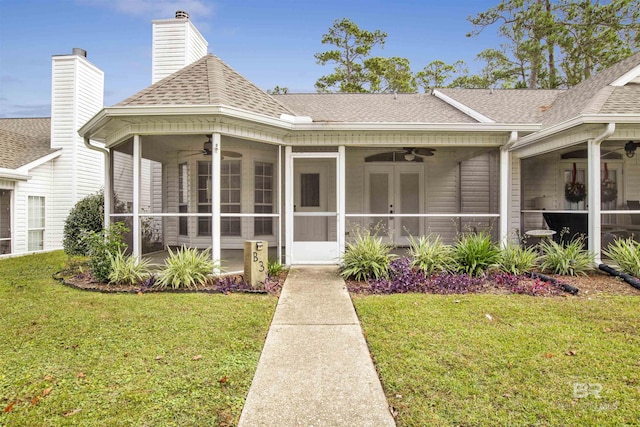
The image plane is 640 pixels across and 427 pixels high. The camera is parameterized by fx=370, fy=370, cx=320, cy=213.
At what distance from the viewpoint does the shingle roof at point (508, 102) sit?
9.77 metres

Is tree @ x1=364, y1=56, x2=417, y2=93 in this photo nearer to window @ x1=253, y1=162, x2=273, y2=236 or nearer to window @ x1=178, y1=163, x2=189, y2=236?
window @ x1=253, y1=162, x2=273, y2=236

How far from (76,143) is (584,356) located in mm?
13806

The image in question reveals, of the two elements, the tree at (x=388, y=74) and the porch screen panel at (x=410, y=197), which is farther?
the tree at (x=388, y=74)

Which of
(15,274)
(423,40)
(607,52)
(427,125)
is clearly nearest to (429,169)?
(427,125)

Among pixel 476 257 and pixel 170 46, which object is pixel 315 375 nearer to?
pixel 476 257

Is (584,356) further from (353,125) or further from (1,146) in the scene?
(1,146)

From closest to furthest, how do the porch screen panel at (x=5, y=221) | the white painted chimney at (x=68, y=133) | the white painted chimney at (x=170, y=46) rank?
the porch screen panel at (x=5, y=221) < the white painted chimney at (x=170, y=46) < the white painted chimney at (x=68, y=133)

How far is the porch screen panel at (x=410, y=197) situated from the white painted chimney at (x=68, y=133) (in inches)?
394

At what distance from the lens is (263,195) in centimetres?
966

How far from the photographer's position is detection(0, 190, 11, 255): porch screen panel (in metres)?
10.1

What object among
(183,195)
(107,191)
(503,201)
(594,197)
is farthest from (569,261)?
(107,191)

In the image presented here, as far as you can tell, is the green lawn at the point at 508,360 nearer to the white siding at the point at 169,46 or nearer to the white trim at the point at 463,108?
the white trim at the point at 463,108

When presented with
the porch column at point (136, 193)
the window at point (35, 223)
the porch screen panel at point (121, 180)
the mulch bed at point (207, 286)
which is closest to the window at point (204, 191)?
the porch screen panel at point (121, 180)

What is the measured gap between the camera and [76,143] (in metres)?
11.9
